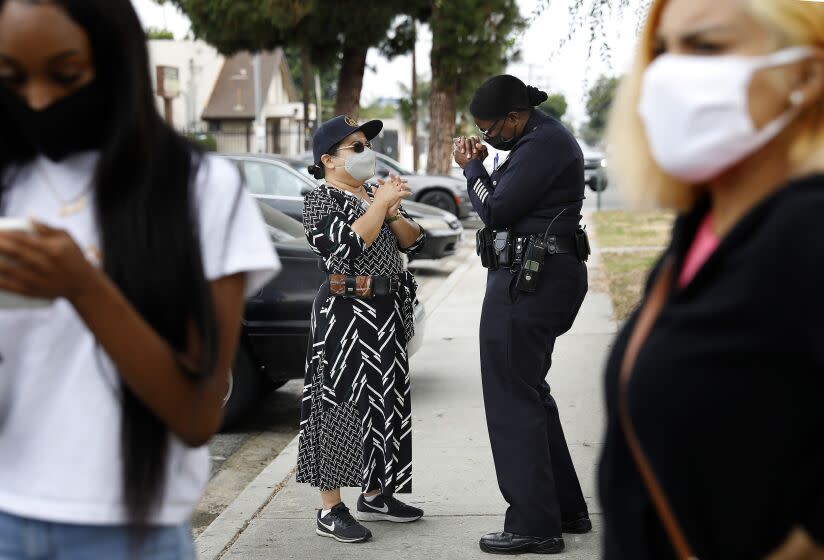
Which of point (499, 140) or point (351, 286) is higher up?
point (499, 140)

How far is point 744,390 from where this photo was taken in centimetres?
165

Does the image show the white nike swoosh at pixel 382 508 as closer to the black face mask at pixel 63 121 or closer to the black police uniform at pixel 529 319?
the black police uniform at pixel 529 319

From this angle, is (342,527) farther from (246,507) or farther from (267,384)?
(267,384)

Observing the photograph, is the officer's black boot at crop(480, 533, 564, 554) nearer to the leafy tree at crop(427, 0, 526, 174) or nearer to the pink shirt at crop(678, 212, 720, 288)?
the pink shirt at crop(678, 212, 720, 288)

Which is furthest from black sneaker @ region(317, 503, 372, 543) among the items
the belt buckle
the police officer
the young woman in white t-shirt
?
the young woman in white t-shirt

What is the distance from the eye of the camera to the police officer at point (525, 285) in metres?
4.66

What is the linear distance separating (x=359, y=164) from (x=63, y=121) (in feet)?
10.7

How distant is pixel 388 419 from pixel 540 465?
76 cm

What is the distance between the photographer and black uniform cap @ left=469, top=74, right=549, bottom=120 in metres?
4.72

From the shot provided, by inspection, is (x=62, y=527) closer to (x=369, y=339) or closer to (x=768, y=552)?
(x=768, y=552)

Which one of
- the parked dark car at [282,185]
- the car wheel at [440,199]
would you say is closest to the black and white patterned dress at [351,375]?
the parked dark car at [282,185]

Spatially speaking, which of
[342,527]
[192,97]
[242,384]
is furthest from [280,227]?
[192,97]

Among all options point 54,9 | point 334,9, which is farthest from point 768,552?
point 334,9

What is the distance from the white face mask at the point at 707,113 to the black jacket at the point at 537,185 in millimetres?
2744
